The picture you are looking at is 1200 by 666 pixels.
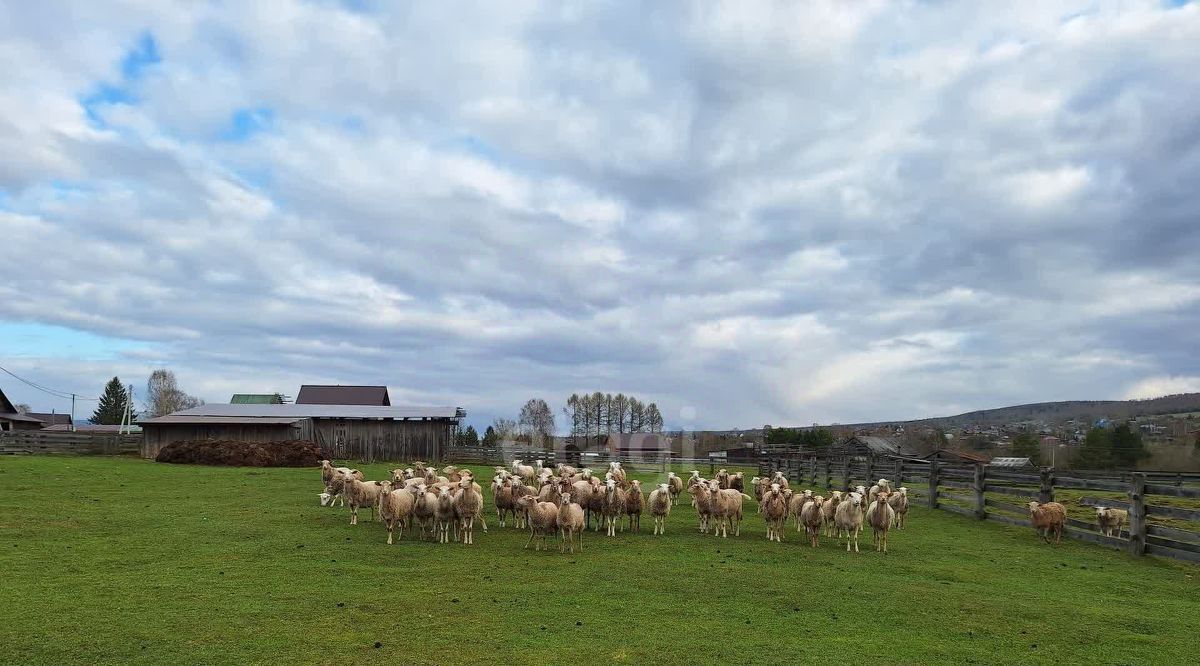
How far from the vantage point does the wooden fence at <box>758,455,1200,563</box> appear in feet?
49.5

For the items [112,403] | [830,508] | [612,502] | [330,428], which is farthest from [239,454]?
[112,403]

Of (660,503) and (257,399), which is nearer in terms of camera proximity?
(660,503)

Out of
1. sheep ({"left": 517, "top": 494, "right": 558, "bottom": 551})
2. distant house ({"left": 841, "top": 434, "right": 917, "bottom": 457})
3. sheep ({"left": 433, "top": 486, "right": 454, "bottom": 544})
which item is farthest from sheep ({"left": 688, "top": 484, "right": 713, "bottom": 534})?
distant house ({"left": 841, "top": 434, "right": 917, "bottom": 457})

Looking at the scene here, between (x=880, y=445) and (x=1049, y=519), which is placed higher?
(x=1049, y=519)

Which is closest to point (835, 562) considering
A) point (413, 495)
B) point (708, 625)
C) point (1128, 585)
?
point (1128, 585)

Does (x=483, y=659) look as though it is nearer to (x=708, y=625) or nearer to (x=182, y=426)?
(x=708, y=625)

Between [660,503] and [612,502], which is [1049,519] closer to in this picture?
[660,503]

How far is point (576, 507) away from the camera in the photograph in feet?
52.1

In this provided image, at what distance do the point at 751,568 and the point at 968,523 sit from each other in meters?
11.1

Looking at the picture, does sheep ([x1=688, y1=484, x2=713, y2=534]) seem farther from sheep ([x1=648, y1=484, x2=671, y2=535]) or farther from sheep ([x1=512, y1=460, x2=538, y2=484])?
sheep ([x1=512, y1=460, x2=538, y2=484])

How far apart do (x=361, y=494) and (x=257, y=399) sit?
74014 mm

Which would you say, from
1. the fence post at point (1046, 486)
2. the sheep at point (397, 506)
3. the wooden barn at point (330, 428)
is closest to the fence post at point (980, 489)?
the fence post at point (1046, 486)

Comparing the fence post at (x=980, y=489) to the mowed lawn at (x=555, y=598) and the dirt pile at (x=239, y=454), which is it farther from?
the dirt pile at (x=239, y=454)

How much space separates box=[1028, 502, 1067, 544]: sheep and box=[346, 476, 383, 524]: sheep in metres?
15.9
